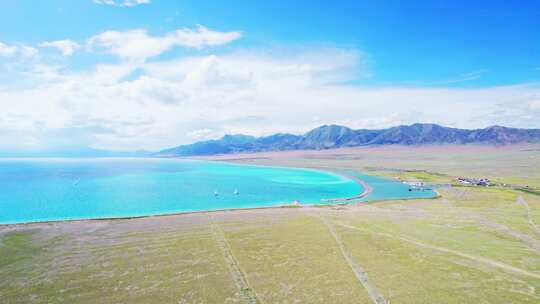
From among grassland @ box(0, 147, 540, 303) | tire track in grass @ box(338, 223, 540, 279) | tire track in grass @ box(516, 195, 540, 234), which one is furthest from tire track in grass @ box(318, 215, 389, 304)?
tire track in grass @ box(516, 195, 540, 234)

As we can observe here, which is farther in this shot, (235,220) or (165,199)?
(165,199)

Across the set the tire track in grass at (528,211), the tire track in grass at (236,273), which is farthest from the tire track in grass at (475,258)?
the tire track in grass at (236,273)

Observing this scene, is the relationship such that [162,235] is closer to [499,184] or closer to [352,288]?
[352,288]

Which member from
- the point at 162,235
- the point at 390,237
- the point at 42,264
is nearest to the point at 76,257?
the point at 42,264

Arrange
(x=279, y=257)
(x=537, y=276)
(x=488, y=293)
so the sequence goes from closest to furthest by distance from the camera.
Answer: (x=488, y=293), (x=537, y=276), (x=279, y=257)

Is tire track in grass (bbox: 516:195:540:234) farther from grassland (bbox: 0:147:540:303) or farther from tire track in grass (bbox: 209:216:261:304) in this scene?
tire track in grass (bbox: 209:216:261:304)

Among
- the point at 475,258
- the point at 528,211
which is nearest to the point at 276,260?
the point at 475,258

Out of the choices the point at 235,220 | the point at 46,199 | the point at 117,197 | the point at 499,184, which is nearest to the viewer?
the point at 235,220
